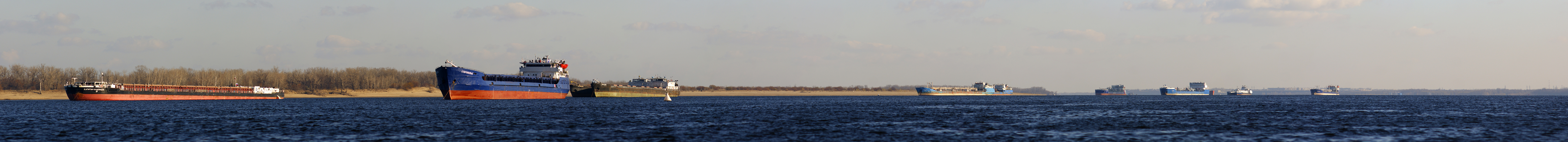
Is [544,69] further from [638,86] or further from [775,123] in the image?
[775,123]

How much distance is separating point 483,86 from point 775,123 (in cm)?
6774

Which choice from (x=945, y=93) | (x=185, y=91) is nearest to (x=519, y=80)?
(x=185, y=91)

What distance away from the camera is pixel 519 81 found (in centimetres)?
11075

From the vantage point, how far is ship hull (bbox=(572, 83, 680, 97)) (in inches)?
5148

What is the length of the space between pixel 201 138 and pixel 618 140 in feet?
47.4

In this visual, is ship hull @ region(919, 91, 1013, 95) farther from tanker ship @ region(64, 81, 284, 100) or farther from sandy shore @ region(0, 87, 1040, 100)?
tanker ship @ region(64, 81, 284, 100)

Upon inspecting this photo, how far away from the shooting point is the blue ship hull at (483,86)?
10312 cm

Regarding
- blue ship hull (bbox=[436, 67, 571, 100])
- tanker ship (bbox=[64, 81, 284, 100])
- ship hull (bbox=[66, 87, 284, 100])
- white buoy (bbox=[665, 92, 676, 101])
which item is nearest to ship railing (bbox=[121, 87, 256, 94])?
tanker ship (bbox=[64, 81, 284, 100])

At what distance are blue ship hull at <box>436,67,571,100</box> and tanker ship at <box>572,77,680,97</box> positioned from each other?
16744 millimetres

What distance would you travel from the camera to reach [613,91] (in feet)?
431

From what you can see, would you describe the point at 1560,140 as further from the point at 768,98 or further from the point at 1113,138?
the point at 768,98

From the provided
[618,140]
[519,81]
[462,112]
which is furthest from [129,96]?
[618,140]

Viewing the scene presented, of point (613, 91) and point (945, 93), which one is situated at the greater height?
point (613, 91)

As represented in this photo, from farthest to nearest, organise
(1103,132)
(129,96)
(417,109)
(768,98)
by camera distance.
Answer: (768,98)
(129,96)
(417,109)
(1103,132)
